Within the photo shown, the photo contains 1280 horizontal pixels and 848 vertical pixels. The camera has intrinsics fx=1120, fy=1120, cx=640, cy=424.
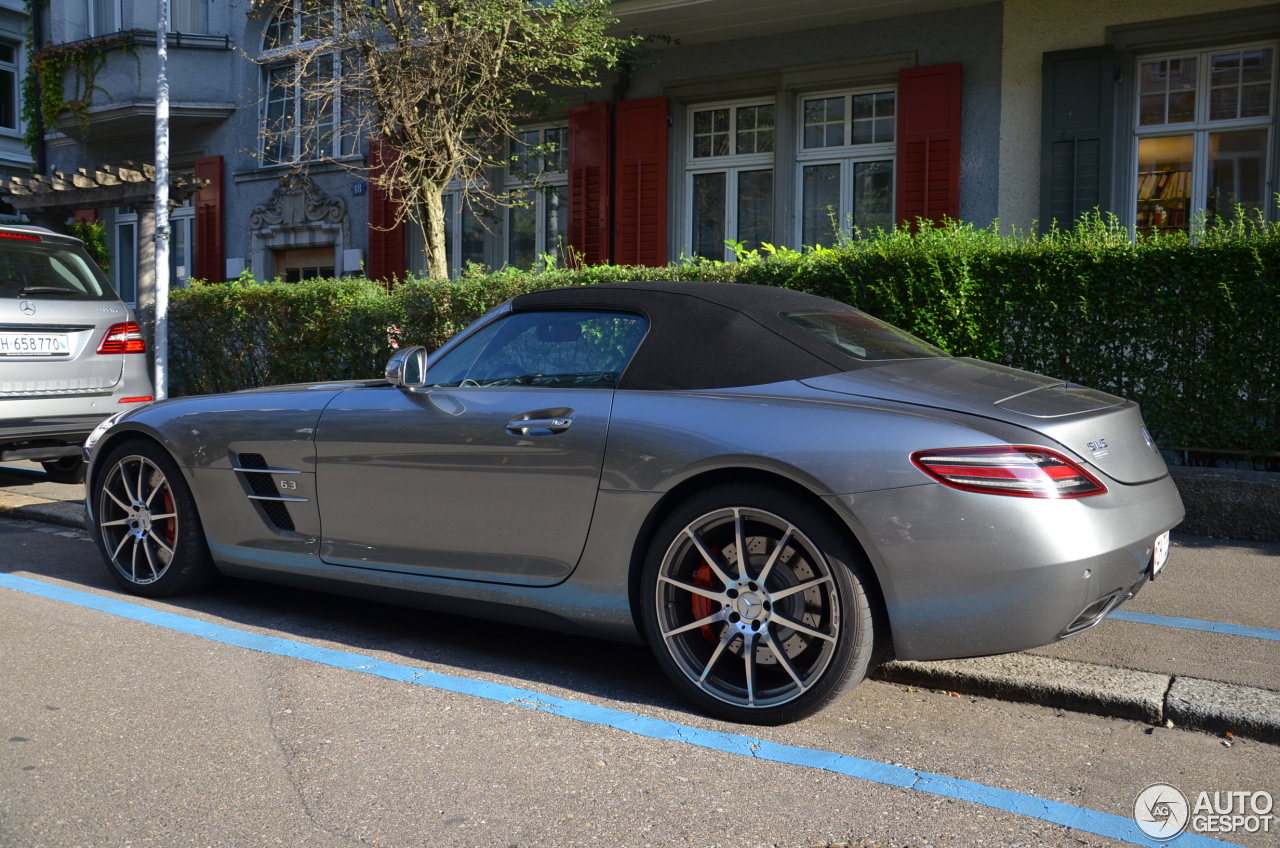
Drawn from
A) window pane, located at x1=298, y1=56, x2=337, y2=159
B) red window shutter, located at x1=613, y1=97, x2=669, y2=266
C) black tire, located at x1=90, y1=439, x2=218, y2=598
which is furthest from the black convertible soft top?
red window shutter, located at x1=613, y1=97, x2=669, y2=266

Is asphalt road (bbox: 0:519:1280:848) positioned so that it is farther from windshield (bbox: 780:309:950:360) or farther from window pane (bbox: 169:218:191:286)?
window pane (bbox: 169:218:191:286)

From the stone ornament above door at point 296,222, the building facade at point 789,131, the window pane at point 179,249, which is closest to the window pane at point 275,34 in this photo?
the building facade at point 789,131

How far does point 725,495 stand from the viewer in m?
3.40

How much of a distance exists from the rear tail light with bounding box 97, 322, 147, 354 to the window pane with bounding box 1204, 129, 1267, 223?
9244 mm

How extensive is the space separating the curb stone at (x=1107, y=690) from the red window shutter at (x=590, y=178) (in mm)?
9810

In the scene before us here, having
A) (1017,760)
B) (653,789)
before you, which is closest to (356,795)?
(653,789)

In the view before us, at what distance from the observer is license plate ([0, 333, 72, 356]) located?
7273 millimetres

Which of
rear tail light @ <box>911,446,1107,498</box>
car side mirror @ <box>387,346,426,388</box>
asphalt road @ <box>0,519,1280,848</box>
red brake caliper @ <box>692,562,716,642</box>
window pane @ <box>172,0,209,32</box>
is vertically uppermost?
window pane @ <box>172,0,209,32</box>

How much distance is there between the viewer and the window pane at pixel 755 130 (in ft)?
42.1

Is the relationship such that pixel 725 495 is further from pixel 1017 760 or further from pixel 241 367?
pixel 241 367

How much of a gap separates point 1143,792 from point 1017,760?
34 cm

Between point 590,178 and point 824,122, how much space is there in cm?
283

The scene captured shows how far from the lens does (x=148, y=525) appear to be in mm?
5027

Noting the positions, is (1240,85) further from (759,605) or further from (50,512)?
(50,512)
